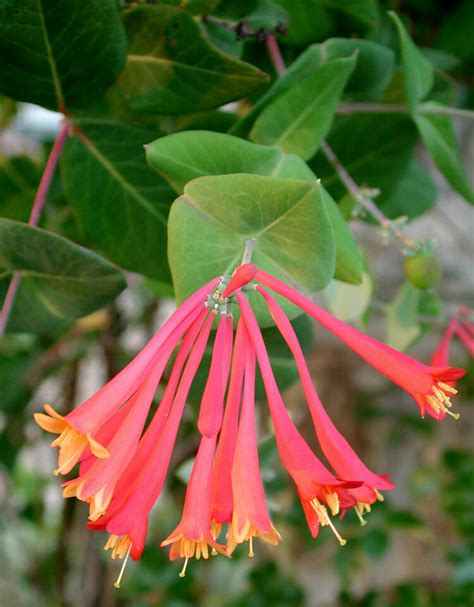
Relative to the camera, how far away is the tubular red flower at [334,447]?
40cm

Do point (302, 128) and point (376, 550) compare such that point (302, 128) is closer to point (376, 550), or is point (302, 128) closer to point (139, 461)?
point (139, 461)

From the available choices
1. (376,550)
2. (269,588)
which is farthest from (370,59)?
(269,588)

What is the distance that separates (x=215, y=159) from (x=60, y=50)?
0.44 feet

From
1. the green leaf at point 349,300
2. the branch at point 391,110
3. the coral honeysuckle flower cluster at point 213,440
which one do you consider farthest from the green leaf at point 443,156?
the coral honeysuckle flower cluster at point 213,440

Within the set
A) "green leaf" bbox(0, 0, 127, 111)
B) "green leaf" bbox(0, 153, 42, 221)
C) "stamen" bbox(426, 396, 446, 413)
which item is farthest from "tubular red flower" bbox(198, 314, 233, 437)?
"green leaf" bbox(0, 153, 42, 221)

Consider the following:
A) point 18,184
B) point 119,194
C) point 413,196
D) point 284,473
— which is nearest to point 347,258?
point 119,194

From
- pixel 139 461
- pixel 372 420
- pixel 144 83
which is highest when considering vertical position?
pixel 144 83

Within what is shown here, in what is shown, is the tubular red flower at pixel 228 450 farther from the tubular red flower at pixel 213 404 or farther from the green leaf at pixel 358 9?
the green leaf at pixel 358 9

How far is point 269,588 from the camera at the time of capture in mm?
1152

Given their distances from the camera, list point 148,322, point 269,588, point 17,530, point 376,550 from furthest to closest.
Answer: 1. point 17,530
2. point 148,322
3. point 269,588
4. point 376,550

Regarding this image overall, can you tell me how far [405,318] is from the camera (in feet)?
2.27

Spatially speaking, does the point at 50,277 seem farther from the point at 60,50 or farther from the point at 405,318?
the point at 405,318

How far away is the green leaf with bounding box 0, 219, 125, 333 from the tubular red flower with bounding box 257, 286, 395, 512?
131 millimetres

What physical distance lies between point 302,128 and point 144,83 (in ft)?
0.39
